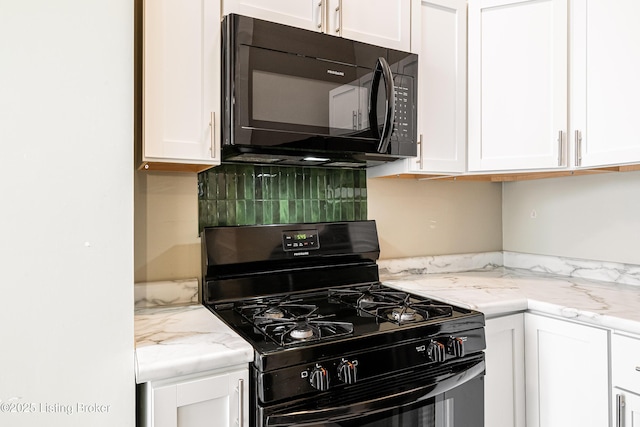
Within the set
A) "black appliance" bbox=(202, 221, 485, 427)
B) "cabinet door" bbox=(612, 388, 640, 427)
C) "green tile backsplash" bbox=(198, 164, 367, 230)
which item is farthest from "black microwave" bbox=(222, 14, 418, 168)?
"cabinet door" bbox=(612, 388, 640, 427)

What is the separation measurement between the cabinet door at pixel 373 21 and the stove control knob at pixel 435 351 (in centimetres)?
115

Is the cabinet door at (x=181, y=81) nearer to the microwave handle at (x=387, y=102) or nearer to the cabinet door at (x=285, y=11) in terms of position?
the cabinet door at (x=285, y=11)

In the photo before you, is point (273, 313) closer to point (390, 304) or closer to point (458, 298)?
point (390, 304)

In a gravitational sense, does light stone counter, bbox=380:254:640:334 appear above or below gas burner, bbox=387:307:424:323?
above

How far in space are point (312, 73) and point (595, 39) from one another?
3.68 ft

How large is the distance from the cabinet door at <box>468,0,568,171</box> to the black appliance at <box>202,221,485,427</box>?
2.25 feet

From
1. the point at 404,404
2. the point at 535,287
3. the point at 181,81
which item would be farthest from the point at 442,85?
the point at 404,404

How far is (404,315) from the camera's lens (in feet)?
4.63

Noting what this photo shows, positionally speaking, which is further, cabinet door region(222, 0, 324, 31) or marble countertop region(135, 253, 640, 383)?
cabinet door region(222, 0, 324, 31)

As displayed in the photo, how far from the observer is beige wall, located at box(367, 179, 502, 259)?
2.13 metres

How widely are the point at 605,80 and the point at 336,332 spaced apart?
140 centimetres

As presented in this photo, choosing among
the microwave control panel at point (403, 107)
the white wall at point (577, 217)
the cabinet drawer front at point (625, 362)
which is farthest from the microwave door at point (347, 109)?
the white wall at point (577, 217)

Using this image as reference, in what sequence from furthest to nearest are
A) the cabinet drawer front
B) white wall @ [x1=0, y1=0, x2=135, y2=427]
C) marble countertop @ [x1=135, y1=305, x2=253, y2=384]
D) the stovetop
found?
the cabinet drawer front < the stovetop < marble countertop @ [x1=135, y1=305, x2=253, y2=384] < white wall @ [x1=0, y1=0, x2=135, y2=427]

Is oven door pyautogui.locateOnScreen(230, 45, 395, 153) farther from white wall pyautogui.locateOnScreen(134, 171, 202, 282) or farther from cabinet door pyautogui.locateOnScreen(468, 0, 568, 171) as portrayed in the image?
cabinet door pyautogui.locateOnScreen(468, 0, 568, 171)
